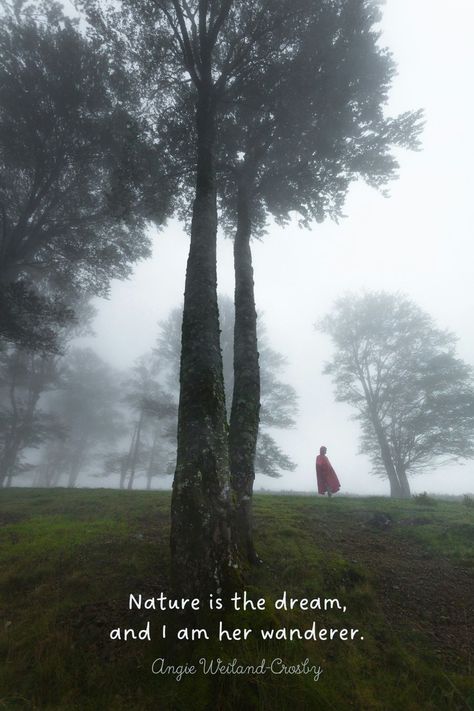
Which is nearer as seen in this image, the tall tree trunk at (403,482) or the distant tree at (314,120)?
the distant tree at (314,120)

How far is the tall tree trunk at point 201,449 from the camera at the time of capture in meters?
3.72

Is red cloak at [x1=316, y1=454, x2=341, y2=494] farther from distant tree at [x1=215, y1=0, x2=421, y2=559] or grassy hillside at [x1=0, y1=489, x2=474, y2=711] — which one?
distant tree at [x1=215, y1=0, x2=421, y2=559]

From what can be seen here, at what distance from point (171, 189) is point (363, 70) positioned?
677 cm

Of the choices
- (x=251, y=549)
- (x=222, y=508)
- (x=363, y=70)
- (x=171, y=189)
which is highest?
(x=363, y=70)

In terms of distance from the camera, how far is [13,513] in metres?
8.84

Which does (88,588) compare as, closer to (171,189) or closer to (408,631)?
(408,631)

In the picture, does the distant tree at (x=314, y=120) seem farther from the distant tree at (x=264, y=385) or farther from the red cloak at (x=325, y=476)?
the distant tree at (x=264, y=385)

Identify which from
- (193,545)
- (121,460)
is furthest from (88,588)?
(121,460)

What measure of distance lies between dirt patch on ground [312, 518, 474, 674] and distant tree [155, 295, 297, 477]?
1337 centimetres

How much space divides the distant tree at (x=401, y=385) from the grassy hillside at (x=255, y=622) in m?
11.9

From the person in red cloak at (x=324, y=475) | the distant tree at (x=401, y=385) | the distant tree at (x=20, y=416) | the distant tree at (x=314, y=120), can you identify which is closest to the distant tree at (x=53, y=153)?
the distant tree at (x=314, y=120)

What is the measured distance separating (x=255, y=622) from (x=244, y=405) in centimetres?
349
